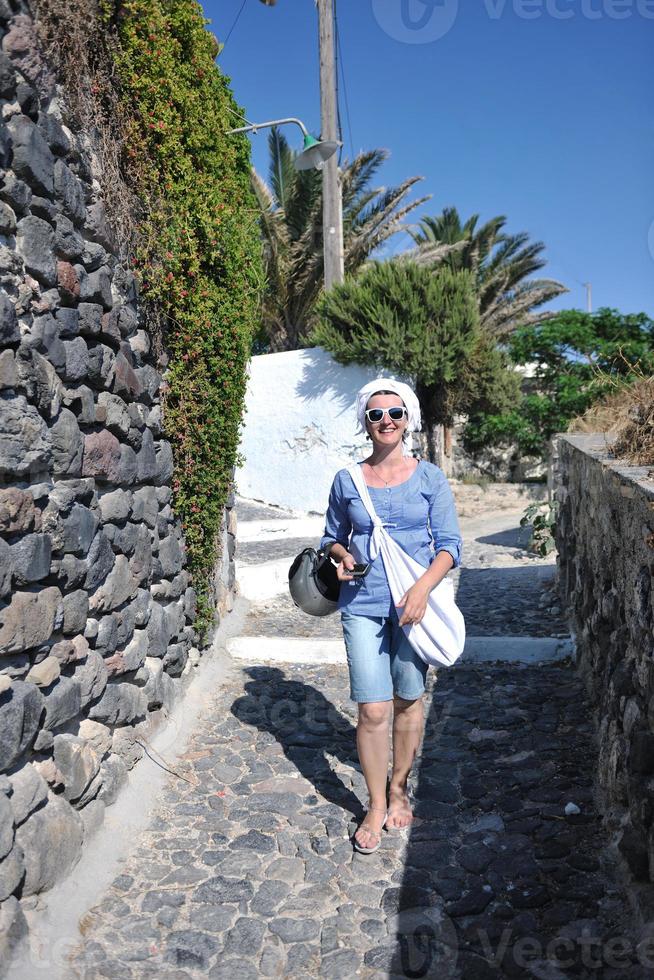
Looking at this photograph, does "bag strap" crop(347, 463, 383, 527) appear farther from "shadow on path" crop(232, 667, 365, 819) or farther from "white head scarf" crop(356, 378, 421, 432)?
"shadow on path" crop(232, 667, 365, 819)

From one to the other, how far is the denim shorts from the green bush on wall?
171cm

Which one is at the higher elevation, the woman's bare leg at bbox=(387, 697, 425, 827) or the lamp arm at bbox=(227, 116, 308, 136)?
the lamp arm at bbox=(227, 116, 308, 136)

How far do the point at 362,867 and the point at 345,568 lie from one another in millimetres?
1110

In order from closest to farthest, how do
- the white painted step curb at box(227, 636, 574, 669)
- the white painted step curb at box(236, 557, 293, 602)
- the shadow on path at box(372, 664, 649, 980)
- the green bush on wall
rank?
the shadow on path at box(372, 664, 649, 980), the green bush on wall, the white painted step curb at box(227, 636, 574, 669), the white painted step curb at box(236, 557, 293, 602)

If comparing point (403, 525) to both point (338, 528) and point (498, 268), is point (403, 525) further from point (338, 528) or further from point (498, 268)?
point (498, 268)

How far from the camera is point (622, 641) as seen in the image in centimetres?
318

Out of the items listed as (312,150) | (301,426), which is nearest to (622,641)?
(312,150)

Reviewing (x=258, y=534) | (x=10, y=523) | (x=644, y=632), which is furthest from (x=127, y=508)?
(x=258, y=534)

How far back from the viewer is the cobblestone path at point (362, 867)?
2361mm

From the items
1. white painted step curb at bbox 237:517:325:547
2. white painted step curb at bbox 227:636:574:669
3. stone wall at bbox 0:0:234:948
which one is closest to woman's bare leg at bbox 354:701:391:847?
stone wall at bbox 0:0:234:948

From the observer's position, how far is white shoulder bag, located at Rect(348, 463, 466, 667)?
289 centimetres

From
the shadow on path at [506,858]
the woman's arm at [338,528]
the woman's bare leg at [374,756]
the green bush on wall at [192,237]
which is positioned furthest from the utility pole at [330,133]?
the woman's bare leg at [374,756]

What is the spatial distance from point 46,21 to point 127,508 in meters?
1.89

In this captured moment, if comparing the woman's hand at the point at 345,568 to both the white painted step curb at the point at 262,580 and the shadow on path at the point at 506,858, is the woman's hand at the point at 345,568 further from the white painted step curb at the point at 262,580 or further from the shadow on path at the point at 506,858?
the white painted step curb at the point at 262,580
